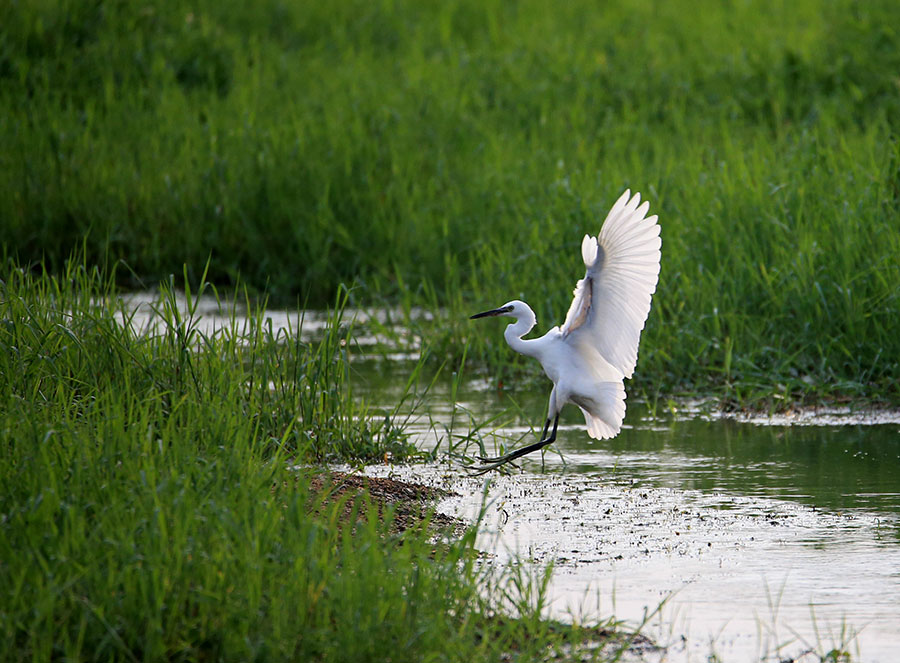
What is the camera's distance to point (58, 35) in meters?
12.4

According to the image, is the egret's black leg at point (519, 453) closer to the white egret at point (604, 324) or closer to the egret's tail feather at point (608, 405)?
the white egret at point (604, 324)

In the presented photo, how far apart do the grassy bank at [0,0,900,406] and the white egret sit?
1.55 meters

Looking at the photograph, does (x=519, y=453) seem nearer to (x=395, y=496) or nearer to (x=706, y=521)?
(x=395, y=496)

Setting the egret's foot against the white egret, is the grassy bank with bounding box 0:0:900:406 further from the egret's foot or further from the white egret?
the egret's foot

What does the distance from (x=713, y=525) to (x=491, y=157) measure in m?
5.72

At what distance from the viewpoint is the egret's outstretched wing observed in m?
4.78

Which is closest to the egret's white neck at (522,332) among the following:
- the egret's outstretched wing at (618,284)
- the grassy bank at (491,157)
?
A: the egret's outstretched wing at (618,284)

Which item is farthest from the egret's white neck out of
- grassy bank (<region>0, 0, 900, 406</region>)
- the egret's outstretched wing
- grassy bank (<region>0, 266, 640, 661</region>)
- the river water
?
grassy bank (<region>0, 0, 900, 406</region>)

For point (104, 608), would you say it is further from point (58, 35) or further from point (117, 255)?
point (58, 35)

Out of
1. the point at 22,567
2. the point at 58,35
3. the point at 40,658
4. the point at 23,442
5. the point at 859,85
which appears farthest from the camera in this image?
the point at 58,35

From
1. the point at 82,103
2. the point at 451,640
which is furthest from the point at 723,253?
the point at 82,103

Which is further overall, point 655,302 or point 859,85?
point 859,85

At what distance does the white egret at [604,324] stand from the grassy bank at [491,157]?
5.08ft

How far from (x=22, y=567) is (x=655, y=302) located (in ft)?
14.5
